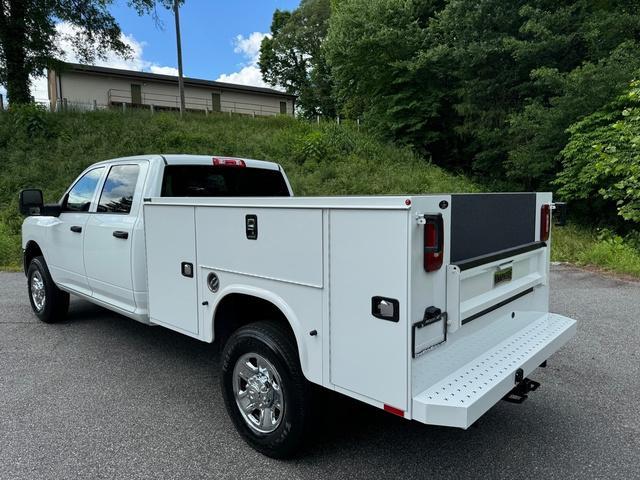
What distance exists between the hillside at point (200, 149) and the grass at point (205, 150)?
35 mm

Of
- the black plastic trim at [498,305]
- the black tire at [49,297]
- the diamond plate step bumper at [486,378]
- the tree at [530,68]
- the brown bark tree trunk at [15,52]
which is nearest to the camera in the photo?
the diamond plate step bumper at [486,378]

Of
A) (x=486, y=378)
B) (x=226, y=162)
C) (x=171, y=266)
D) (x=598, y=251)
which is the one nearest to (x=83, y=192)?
(x=226, y=162)

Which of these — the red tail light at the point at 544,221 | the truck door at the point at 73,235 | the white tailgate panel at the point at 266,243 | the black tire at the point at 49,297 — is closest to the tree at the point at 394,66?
the truck door at the point at 73,235

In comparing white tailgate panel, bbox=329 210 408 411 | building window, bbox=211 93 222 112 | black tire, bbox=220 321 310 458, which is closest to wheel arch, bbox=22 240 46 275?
black tire, bbox=220 321 310 458

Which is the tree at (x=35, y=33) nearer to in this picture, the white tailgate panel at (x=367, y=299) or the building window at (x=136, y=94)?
the building window at (x=136, y=94)

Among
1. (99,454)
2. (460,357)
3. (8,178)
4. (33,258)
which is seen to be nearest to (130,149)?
(8,178)

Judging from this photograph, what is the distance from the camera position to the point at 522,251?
313 cm

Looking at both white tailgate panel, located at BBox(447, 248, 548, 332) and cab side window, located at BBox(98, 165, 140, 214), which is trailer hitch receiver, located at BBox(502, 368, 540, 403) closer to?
white tailgate panel, located at BBox(447, 248, 548, 332)

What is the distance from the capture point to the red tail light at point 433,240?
87.0 inches

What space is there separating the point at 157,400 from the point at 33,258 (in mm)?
3524

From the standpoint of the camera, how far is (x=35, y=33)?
1916 centimetres

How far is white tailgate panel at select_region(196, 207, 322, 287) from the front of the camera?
8.28ft

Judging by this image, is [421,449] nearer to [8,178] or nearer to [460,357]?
[460,357]

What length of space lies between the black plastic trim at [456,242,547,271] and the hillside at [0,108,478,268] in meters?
13.2
